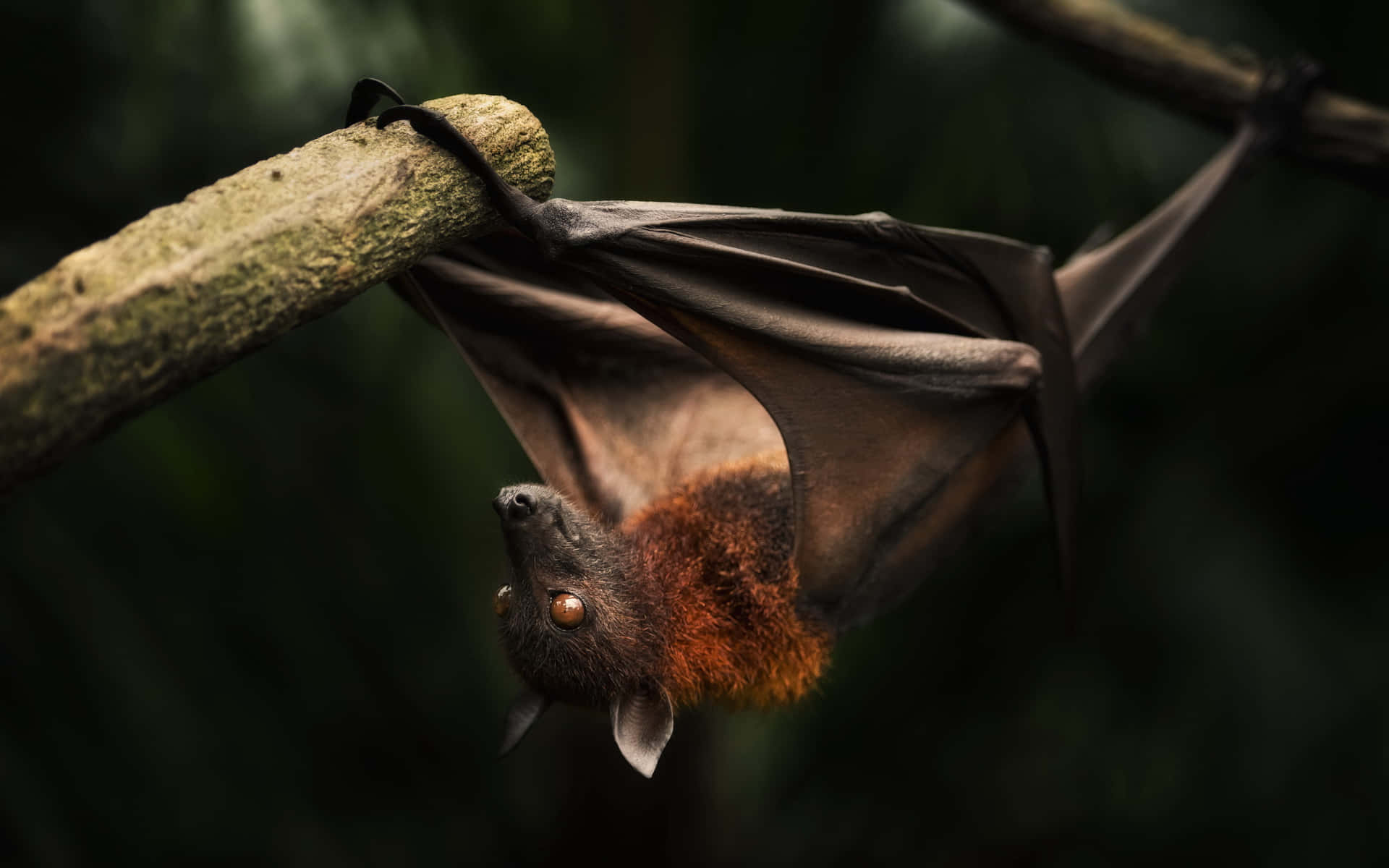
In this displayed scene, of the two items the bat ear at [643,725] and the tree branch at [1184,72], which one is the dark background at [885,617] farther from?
the bat ear at [643,725]

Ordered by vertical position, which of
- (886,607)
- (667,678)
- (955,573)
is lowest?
(955,573)

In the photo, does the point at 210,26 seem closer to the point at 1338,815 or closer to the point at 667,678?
the point at 667,678

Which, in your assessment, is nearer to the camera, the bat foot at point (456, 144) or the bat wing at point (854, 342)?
the bat foot at point (456, 144)

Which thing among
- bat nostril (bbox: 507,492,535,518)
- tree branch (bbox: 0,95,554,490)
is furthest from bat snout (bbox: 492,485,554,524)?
tree branch (bbox: 0,95,554,490)

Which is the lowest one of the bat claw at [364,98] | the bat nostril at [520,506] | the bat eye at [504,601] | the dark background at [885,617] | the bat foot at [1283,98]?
the dark background at [885,617]

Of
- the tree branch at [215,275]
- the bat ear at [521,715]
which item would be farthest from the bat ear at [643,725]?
the tree branch at [215,275]

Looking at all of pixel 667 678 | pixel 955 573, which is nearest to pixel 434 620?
pixel 955 573

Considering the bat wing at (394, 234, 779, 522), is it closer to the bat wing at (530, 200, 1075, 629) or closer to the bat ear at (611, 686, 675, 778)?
the bat wing at (530, 200, 1075, 629)
